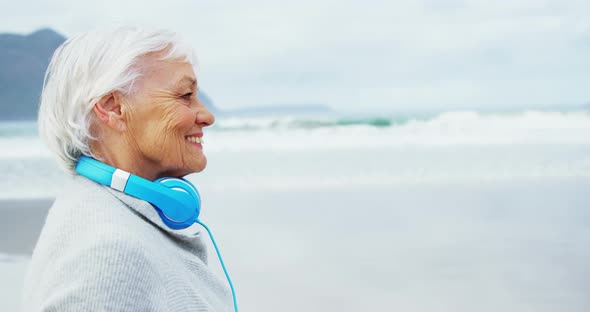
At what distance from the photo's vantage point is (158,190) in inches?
37.8

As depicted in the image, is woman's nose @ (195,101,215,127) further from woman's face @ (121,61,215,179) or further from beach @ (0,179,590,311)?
beach @ (0,179,590,311)

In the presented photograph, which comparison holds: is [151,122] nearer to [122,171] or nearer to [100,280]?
[122,171]

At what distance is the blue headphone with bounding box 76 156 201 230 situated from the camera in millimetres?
928

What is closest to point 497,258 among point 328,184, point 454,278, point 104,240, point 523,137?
point 454,278

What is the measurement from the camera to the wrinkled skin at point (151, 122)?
3.16ft

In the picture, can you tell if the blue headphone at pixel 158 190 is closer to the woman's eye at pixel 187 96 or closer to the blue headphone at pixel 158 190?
the blue headphone at pixel 158 190

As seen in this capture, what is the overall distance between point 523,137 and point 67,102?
1232 centimetres

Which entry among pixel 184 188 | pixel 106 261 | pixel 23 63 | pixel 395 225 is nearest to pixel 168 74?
pixel 184 188

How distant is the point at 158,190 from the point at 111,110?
0.13 metres

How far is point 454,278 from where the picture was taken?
3.51 meters

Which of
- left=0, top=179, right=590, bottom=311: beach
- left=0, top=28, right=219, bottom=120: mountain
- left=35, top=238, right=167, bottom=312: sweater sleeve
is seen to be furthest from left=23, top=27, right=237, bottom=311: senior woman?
left=0, top=28, right=219, bottom=120: mountain

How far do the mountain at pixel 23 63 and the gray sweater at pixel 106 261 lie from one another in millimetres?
22213

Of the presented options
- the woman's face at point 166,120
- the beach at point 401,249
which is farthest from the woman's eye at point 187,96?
the beach at point 401,249

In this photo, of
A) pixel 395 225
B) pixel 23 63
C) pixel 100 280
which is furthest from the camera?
pixel 23 63
